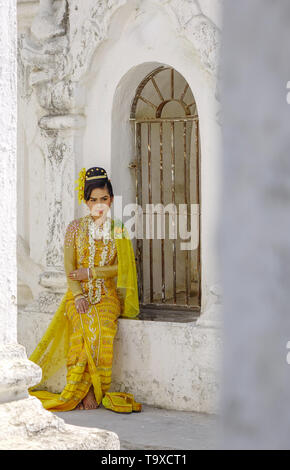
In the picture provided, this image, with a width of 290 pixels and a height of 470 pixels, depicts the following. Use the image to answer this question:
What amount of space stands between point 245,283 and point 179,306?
223 inches

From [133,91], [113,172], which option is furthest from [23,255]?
[133,91]

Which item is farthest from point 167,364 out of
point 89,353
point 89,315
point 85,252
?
point 85,252

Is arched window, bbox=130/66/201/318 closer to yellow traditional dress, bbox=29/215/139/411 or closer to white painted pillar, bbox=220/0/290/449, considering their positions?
yellow traditional dress, bbox=29/215/139/411

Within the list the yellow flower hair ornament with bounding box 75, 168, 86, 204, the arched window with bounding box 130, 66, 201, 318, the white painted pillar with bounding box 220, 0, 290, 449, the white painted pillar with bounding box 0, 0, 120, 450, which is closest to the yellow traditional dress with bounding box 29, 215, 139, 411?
the yellow flower hair ornament with bounding box 75, 168, 86, 204

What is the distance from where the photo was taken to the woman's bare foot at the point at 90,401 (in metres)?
5.77

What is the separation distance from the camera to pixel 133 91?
6.31m

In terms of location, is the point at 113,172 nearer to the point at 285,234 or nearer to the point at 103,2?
the point at 103,2

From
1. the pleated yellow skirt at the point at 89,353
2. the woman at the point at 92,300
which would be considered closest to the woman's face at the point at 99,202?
the woman at the point at 92,300

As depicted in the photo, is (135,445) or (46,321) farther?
(46,321)

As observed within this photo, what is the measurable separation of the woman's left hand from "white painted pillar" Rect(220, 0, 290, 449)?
5.30 meters

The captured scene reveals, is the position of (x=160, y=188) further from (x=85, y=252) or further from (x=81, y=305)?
(x=81, y=305)

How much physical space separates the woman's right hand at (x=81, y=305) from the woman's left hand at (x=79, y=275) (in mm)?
148

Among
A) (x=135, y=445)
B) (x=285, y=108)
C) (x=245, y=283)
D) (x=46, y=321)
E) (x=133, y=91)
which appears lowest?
(x=135, y=445)

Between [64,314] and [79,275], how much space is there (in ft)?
1.23
